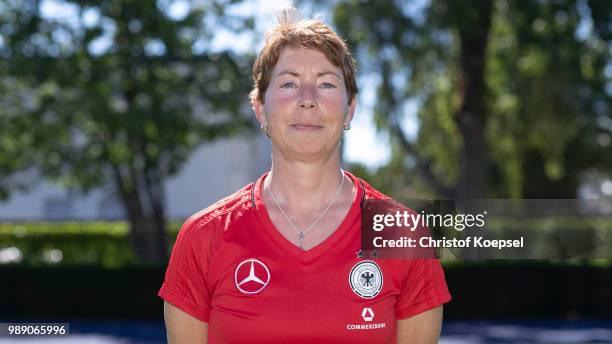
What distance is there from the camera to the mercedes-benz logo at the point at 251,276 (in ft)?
8.86

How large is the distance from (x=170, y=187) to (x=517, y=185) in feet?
59.8

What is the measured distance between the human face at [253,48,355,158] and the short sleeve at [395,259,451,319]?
1.64 feet

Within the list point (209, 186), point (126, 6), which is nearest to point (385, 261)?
point (126, 6)

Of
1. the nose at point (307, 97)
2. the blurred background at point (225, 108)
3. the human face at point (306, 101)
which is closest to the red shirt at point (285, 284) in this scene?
the human face at point (306, 101)

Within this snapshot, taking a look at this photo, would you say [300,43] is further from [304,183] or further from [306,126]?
[304,183]

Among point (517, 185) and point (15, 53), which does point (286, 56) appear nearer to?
point (15, 53)

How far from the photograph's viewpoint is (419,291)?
2.78 meters

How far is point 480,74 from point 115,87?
383 inches

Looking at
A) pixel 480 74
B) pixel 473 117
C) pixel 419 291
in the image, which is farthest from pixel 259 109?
pixel 480 74

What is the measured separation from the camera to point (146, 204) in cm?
2292

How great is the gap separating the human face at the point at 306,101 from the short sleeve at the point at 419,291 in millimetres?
501

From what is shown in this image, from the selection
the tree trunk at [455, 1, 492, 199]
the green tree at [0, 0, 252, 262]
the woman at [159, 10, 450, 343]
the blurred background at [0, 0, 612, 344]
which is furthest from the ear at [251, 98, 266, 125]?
the tree trunk at [455, 1, 492, 199]

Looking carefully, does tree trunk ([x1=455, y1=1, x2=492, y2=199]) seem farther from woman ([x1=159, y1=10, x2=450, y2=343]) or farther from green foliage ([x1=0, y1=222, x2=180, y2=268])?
woman ([x1=159, y1=10, x2=450, y2=343])

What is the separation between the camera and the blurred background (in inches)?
757
